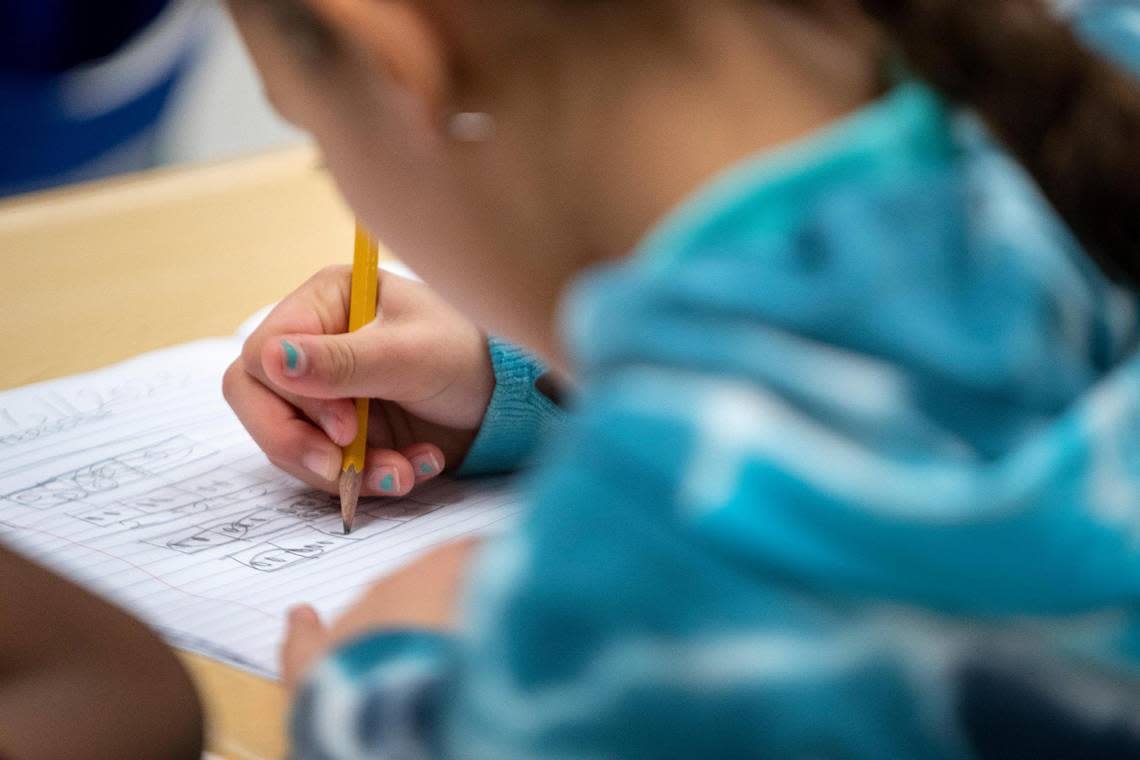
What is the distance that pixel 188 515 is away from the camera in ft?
2.06

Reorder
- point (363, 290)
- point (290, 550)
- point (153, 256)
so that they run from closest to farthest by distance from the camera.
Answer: point (290, 550)
point (363, 290)
point (153, 256)

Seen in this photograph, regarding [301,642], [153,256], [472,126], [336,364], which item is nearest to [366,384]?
[336,364]

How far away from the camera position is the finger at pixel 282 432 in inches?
25.5

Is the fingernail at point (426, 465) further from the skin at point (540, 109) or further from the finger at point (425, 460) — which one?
the skin at point (540, 109)

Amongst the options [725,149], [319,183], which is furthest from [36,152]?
[319,183]

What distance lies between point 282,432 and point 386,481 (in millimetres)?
62

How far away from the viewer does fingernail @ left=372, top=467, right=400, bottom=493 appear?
0.64 meters

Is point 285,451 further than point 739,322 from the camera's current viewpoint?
Yes

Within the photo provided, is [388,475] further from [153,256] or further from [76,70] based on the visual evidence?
[153,256]

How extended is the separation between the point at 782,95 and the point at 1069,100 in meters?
0.08

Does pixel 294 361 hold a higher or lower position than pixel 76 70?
lower

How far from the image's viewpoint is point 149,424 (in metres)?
0.74

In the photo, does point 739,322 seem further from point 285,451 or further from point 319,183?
point 319,183

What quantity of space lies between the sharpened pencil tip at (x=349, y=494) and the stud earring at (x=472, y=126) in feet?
0.97
